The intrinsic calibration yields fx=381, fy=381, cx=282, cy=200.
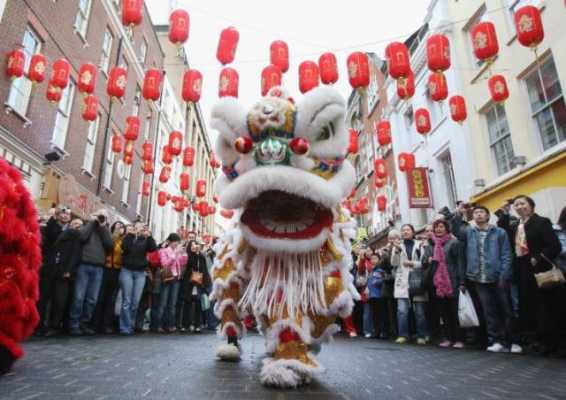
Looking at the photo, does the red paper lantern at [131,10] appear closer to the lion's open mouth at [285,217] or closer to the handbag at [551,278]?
the lion's open mouth at [285,217]

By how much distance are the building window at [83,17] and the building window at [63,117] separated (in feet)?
6.61

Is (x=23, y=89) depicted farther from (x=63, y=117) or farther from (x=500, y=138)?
(x=500, y=138)

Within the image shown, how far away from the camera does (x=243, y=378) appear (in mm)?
2523

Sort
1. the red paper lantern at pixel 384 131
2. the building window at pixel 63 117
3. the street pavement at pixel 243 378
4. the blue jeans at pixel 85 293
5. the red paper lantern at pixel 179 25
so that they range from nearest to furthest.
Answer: the street pavement at pixel 243 378, the blue jeans at pixel 85 293, the red paper lantern at pixel 179 25, the building window at pixel 63 117, the red paper lantern at pixel 384 131

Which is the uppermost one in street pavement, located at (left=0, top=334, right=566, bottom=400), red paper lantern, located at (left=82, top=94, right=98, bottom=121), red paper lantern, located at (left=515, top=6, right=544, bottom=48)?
red paper lantern, located at (left=82, top=94, right=98, bottom=121)

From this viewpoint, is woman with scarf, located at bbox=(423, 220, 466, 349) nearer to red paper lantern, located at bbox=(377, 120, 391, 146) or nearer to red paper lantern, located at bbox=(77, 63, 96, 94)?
red paper lantern, located at bbox=(377, 120, 391, 146)

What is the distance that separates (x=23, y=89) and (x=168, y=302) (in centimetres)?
700

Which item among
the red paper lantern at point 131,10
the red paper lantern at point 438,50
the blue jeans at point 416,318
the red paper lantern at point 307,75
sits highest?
the red paper lantern at point 131,10

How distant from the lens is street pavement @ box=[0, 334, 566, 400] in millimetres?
2066

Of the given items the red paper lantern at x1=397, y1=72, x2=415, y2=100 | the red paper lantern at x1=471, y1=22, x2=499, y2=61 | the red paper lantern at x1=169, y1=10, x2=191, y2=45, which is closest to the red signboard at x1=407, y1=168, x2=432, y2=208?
the red paper lantern at x1=397, y1=72, x2=415, y2=100

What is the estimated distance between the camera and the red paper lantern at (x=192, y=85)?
9.33 m

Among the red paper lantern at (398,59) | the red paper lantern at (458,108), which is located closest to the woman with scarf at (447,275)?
the red paper lantern at (398,59)

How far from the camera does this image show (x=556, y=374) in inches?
123

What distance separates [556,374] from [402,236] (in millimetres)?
3686
